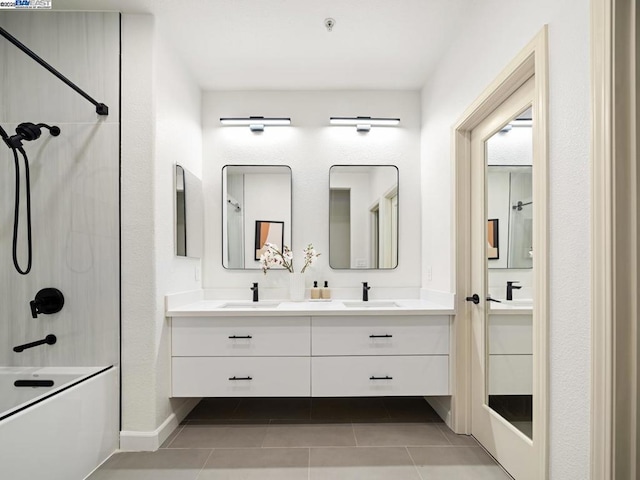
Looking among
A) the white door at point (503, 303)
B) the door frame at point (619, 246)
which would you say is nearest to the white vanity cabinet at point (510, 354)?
the white door at point (503, 303)

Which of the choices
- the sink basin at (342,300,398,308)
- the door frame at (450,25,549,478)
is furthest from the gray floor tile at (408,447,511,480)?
the sink basin at (342,300,398,308)

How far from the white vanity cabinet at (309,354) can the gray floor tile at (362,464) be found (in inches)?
13.2

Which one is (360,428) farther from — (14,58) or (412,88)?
(14,58)

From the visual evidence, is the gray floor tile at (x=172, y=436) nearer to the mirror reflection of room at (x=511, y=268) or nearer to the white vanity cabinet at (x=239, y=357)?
the white vanity cabinet at (x=239, y=357)

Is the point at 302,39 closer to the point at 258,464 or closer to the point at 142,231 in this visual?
the point at 142,231

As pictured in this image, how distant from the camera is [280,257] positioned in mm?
3037

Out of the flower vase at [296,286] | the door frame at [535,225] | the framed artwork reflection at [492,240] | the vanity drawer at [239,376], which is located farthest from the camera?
the flower vase at [296,286]

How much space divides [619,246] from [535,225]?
432 mm

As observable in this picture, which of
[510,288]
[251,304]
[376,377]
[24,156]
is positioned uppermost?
[24,156]

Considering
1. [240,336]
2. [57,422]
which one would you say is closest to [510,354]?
[240,336]

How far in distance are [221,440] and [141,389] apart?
0.60m

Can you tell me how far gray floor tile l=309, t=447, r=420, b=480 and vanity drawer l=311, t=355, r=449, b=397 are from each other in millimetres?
328

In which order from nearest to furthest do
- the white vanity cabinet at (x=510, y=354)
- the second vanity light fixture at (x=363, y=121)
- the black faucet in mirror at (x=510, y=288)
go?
the white vanity cabinet at (x=510, y=354) → the black faucet in mirror at (x=510, y=288) → the second vanity light fixture at (x=363, y=121)

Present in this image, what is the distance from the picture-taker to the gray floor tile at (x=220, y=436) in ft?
7.34
